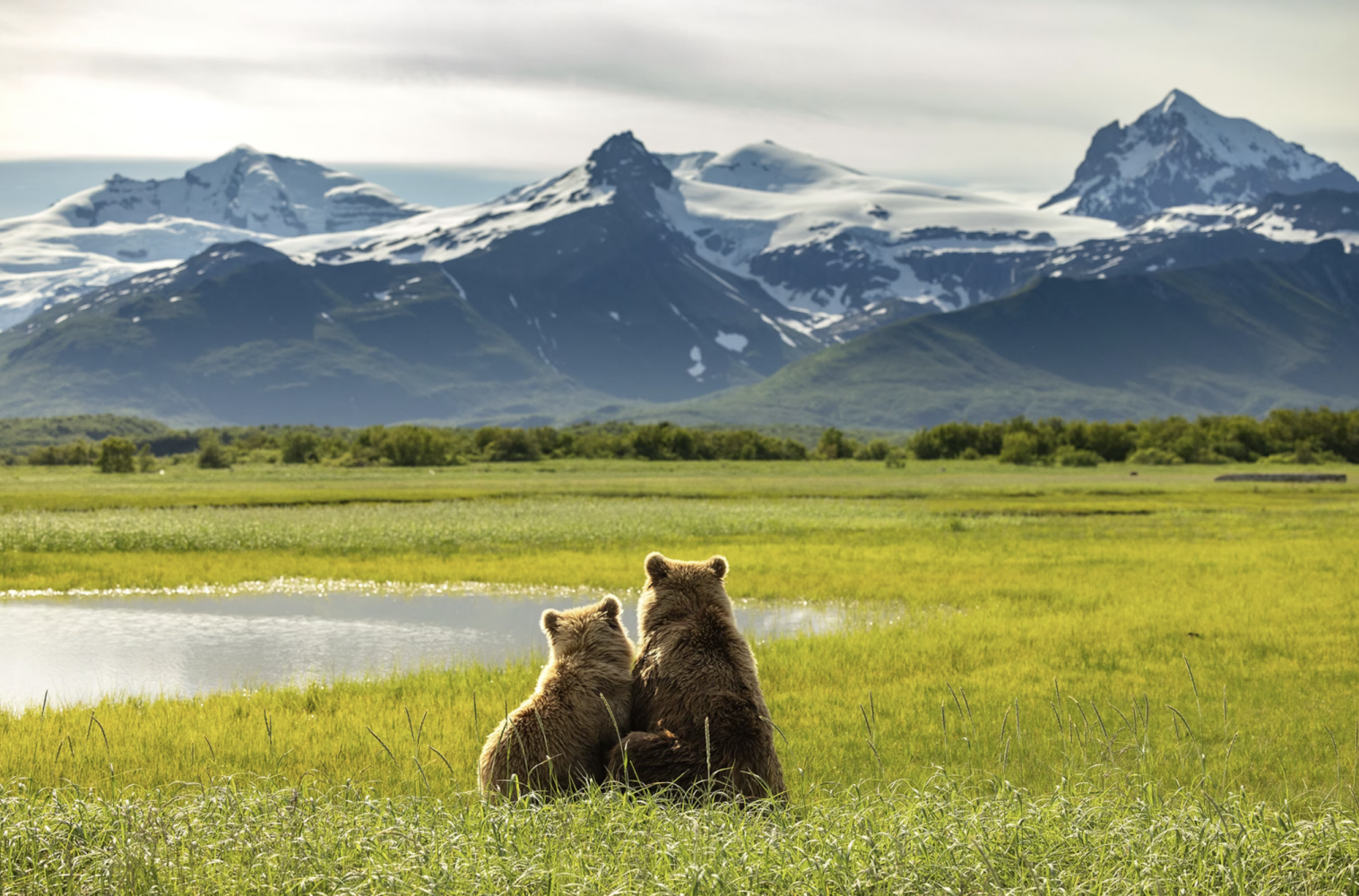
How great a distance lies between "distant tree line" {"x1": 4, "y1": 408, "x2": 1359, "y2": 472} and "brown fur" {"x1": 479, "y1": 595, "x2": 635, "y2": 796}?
119 m

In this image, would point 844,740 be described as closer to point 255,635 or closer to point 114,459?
point 255,635

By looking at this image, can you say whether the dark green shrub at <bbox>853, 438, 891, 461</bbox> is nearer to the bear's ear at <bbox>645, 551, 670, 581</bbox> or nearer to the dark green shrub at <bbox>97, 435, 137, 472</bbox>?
the dark green shrub at <bbox>97, 435, 137, 472</bbox>

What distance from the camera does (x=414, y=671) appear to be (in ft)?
62.1

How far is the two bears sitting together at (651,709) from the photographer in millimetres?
8062

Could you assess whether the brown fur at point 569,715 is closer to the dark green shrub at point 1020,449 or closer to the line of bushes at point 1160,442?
the dark green shrub at point 1020,449

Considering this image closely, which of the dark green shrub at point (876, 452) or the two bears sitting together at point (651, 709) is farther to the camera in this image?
the dark green shrub at point (876, 452)

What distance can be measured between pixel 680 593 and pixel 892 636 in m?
13.4

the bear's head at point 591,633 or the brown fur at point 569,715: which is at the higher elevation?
the bear's head at point 591,633

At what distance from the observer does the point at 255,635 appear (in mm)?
24172

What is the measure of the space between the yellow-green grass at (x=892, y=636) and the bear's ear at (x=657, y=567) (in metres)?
2.19

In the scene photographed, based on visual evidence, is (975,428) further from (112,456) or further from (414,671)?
(414,671)

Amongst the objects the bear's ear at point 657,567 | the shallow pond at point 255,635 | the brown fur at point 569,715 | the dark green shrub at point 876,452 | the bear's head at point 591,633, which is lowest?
the dark green shrub at point 876,452

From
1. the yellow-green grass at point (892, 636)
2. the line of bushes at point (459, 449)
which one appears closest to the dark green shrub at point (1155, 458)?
the line of bushes at point (459, 449)

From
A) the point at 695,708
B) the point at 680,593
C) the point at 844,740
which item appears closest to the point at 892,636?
the point at 844,740
